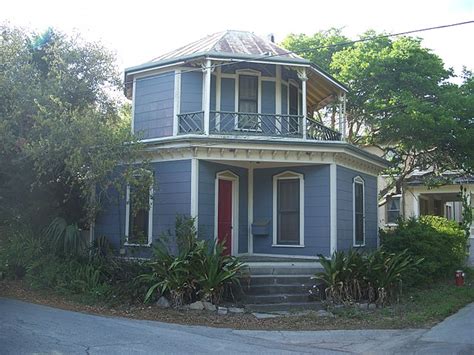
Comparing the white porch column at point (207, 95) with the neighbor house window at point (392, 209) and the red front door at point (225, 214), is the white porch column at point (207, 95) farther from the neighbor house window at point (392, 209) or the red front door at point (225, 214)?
the neighbor house window at point (392, 209)

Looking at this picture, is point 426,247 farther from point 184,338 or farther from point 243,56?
point 184,338

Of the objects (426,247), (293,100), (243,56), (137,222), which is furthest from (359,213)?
(137,222)

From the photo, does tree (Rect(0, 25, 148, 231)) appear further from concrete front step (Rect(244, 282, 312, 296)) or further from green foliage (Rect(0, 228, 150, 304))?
concrete front step (Rect(244, 282, 312, 296))

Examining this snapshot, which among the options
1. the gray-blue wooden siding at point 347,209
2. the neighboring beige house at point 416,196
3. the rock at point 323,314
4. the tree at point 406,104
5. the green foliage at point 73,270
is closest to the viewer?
the rock at point 323,314

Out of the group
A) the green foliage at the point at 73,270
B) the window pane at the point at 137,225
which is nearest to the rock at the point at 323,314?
the green foliage at the point at 73,270

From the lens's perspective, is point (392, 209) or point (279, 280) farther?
point (392, 209)

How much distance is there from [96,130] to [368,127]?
14154 mm

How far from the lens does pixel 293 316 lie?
1031 centimetres

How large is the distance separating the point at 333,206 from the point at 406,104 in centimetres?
775

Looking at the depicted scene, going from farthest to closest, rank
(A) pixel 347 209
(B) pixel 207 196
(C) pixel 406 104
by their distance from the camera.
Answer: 1. (C) pixel 406 104
2. (A) pixel 347 209
3. (B) pixel 207 196

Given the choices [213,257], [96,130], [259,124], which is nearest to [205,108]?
[259,124]

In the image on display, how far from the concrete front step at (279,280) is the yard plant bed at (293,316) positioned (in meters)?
1.46

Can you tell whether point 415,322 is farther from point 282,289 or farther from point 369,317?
point 282,289

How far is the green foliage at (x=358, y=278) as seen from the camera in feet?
37.7
